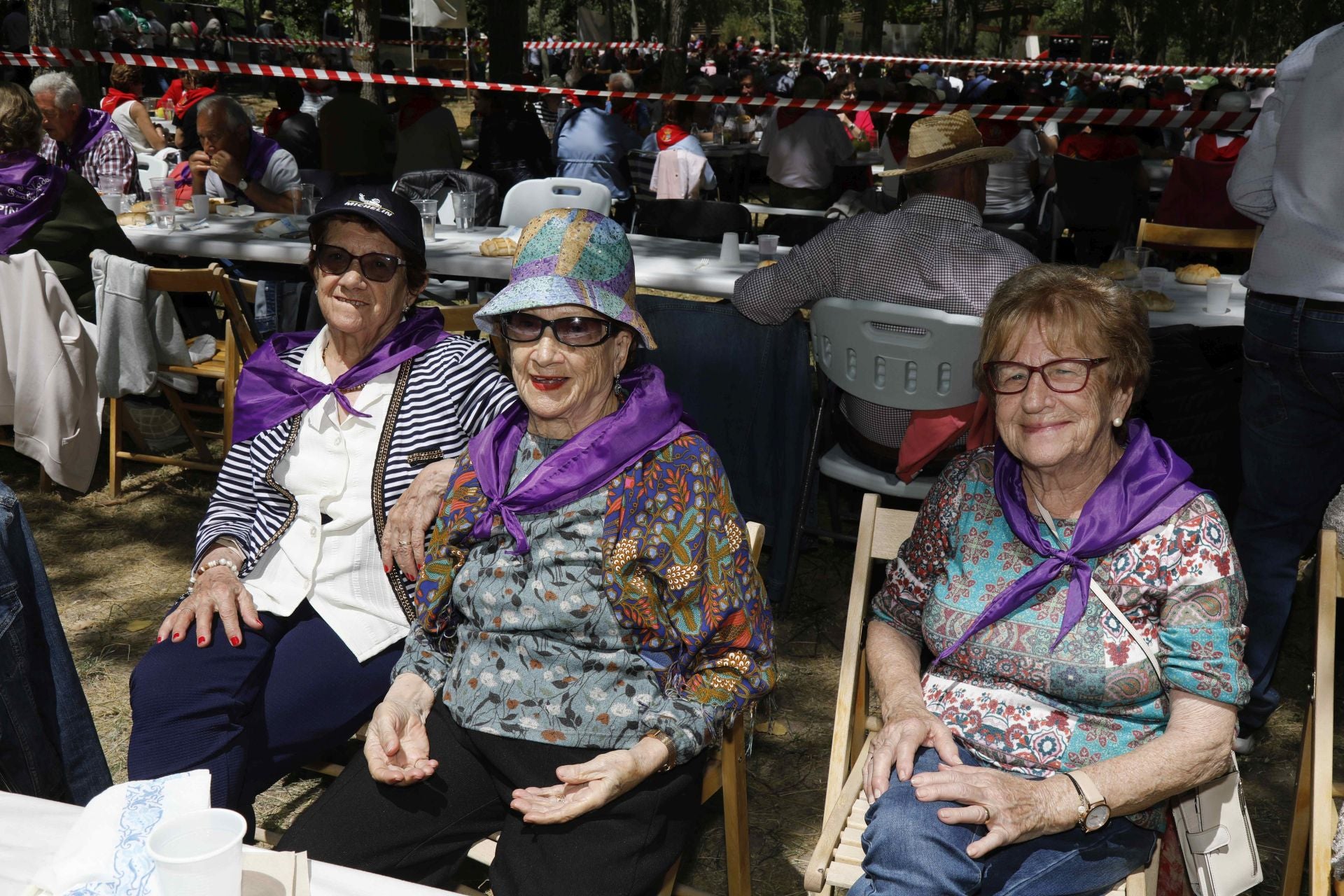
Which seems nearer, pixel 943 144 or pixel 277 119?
pixel 943 144

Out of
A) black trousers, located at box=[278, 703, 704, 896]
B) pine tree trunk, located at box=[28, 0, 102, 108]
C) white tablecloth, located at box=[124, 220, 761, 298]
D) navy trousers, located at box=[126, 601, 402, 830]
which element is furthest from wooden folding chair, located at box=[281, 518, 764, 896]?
pine tree trunk, located at box=[28, 0, 102, 108]

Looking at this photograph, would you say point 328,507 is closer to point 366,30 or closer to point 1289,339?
point 1289,339

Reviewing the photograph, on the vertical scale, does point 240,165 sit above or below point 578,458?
above

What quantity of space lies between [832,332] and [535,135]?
21.8 feet

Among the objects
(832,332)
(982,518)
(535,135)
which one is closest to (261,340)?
(832,332)

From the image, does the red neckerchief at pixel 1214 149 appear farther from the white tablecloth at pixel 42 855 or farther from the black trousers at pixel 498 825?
the white tablecloth at pixel 42 855

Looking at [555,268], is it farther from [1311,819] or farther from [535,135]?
[535,135]

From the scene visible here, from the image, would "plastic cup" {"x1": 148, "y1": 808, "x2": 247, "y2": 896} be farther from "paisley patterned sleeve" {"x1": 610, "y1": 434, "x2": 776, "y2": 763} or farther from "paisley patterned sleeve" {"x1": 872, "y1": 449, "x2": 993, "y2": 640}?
"paisley patterned sleeve" {"x1": 872, "y1": 449, "x2": 993, "y2": 640}

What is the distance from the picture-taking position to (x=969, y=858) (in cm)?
202

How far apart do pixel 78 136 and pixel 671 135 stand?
435cm

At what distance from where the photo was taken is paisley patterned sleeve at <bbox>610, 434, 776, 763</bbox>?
2.24 m

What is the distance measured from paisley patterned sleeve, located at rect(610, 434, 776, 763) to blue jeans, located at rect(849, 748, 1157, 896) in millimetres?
340

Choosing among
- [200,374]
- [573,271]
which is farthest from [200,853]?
[200,374]

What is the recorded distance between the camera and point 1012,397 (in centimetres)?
228
